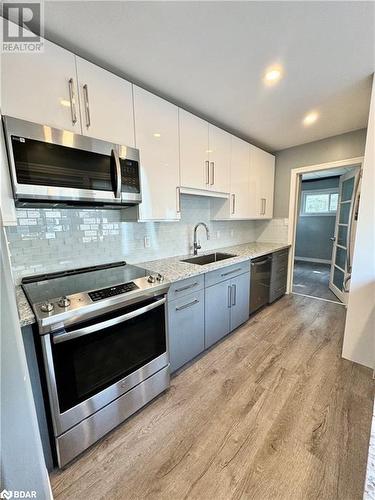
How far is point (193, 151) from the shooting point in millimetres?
2105

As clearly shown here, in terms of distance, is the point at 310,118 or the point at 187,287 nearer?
the point at 187,287

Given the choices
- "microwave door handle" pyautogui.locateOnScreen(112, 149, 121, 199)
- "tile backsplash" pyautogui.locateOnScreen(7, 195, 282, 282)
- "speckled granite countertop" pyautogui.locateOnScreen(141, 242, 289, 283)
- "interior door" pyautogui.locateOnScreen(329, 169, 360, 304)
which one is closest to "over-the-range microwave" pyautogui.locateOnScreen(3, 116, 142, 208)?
"microwave door handle" pyautogui.locateOnScreen(112, 149, 121, 199)

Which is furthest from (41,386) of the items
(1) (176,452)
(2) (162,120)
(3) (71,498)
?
(2) (162,120)

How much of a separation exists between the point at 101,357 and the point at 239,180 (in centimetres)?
248

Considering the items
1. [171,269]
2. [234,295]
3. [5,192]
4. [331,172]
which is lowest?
[234,295]

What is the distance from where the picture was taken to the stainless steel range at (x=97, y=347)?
1.09 m

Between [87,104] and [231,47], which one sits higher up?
[231,47]

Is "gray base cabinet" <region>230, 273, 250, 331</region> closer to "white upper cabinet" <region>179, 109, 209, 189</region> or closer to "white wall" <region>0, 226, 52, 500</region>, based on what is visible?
"white upper cabinet" <region>179, 109, 209, 189</region>

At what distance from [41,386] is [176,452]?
878 mm

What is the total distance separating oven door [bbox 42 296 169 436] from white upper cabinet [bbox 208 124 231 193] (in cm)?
152

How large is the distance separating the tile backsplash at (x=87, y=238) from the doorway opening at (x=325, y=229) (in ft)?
6.68

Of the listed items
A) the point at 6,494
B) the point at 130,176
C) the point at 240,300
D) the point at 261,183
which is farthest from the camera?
the point at 261,183

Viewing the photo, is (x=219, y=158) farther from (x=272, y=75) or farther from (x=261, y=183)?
(x=261, y=183)

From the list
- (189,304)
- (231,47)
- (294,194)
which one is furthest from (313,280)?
(231,47)
